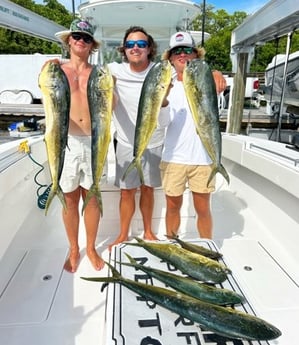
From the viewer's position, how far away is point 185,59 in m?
2.11

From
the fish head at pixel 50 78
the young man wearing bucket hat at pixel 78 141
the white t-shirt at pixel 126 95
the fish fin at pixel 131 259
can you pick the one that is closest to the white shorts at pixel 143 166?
the white t-shirt at pixel 126 95

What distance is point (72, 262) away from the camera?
8.15 ft

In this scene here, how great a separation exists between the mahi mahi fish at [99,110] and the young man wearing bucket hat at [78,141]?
377mm

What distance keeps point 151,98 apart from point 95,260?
1372 mm

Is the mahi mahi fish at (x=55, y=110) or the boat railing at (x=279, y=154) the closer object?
the mahi mahi fish at (x=55, y=110)

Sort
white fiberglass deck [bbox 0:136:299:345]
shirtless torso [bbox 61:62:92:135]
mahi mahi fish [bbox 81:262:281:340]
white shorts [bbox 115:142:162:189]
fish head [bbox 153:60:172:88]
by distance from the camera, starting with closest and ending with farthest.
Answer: mahi mahi fish [bbox 81:262:281:340]
fish head [bbox 153:60:172:88]
white fiberglass deck [bbox 0:136:299:345]
shirtless torso [bbox 61:62:92:135]
white shorts [bbox 115:142:162:189]

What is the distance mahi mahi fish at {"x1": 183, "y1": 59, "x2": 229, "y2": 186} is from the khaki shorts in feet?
1.16

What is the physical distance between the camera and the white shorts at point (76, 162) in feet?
7.47

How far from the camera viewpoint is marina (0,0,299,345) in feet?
4.88

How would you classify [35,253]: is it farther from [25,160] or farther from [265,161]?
[265,161]

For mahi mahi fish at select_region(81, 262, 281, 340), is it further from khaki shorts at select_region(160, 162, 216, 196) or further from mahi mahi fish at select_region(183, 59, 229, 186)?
khaki shorts at select_region(160, 162, 216, 196)

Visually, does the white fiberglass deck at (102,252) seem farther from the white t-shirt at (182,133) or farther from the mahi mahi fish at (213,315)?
the white t-shirt at (182,133)

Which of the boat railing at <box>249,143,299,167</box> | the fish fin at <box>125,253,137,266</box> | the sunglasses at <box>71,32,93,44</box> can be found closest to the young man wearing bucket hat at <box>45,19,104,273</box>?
the sunglasses at <box>71,32,93,44</box>

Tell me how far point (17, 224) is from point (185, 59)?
81.1 inches
